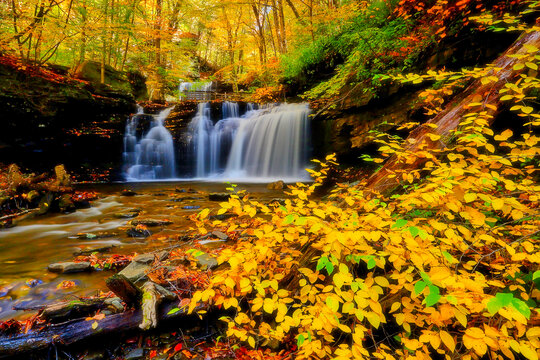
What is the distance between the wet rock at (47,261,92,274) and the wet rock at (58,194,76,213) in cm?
358

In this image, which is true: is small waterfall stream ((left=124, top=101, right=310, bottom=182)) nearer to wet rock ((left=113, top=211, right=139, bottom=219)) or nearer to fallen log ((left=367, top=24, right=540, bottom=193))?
wet rock ((left=113, top=211, right=139, bottom=219))

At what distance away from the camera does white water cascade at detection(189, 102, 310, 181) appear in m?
10.9

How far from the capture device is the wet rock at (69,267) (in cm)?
348

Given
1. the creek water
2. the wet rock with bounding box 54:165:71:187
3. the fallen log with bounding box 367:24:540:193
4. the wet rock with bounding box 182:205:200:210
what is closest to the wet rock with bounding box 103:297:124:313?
the creek water

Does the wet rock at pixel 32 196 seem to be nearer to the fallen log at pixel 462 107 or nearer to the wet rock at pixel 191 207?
the wet rock at pixel 191 207

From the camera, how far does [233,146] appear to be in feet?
41.8

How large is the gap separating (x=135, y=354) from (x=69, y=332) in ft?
1.87

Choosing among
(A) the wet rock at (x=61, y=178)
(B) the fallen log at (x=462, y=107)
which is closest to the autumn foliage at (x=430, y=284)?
(B) the fallen log at (x=462, y=107)

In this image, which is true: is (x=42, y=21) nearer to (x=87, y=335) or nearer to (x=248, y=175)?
(x=248, y=175)

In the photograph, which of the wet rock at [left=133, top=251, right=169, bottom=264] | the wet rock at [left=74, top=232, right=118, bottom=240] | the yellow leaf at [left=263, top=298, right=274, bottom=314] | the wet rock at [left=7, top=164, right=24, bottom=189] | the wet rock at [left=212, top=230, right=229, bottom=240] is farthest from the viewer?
the wet rock at [left=7, top=164, right=24, bottom=189]

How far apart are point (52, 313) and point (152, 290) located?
0.80m

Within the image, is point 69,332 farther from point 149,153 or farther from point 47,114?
point 149,153

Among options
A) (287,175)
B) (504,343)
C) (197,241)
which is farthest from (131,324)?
(287,175)

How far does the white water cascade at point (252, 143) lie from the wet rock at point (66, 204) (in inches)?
249
